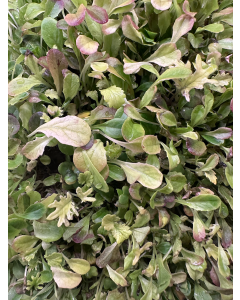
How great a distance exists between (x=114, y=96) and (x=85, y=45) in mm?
125

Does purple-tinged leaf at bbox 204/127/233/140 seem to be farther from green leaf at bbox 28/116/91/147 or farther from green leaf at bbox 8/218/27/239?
green leaf at bbox 8/218/27/239

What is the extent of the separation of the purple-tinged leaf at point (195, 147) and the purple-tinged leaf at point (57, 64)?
1.06 feet

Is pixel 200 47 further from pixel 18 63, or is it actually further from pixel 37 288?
pixel 37 288

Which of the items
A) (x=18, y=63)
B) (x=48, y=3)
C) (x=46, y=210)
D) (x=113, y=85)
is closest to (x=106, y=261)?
(x=46, y=210)

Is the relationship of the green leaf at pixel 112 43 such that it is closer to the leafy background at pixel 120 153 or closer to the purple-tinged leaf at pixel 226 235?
the leafy background at pixel 120 153

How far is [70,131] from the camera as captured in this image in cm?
48

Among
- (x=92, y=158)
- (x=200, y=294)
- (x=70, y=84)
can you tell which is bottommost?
(x=200, y=294)

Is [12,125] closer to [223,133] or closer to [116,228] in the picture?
[116,228]

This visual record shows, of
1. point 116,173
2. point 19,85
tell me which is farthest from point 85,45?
point 116,173

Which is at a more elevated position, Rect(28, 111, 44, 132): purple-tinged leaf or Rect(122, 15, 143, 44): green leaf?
Rect(122, 15, 143, 44): green leaf

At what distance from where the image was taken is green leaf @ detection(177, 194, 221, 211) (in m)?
0.51

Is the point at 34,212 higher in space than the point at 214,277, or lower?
higher

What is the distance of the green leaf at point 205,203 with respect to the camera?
0.51m

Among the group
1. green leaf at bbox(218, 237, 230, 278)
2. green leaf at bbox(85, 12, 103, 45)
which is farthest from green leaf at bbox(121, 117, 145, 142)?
green leaf at bbox(218, 237, 230, 278)
